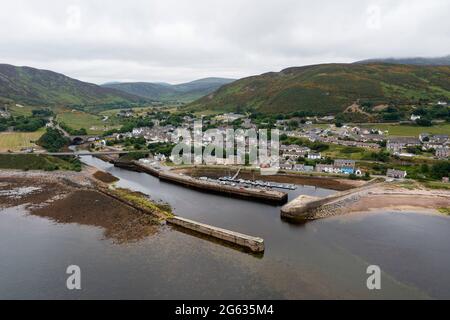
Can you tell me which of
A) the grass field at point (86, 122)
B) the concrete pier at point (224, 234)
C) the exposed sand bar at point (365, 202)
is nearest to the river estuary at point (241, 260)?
the concrete pier at point (224, 234)

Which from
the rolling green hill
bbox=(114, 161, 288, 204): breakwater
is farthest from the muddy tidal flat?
the rolling green hill

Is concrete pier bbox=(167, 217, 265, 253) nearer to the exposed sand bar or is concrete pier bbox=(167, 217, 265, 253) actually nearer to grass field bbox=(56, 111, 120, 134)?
the exposed sand bar

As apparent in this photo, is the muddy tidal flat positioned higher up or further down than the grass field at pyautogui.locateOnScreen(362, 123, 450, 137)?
further down

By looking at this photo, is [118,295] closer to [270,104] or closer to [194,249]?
[194,249]

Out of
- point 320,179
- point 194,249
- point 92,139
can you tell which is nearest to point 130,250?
point 194,249

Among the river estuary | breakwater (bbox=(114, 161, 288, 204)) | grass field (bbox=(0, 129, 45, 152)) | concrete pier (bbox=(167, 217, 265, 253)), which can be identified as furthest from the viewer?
grass field (bbox=(0, 129, 45, 152))

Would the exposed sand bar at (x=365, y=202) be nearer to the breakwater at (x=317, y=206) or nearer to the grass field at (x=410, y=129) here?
the breakwater at (x=317, y=206)

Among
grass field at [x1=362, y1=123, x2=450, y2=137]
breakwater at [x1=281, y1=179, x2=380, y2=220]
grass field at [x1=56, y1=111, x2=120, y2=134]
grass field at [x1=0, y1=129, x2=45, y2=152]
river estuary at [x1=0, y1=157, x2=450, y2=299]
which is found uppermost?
grass field at [x1=56, y1=111, x2=120, y2=134]
